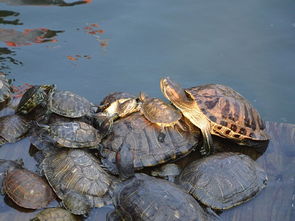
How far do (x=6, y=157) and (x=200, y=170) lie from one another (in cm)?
167

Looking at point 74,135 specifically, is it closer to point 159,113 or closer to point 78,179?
point 78,179

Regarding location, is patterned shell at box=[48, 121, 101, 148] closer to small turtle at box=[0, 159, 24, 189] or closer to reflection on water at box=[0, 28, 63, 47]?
small turtle at box=[0, 159, 24, 189]

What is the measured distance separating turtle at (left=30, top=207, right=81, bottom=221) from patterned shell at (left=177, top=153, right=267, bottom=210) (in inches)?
36.8

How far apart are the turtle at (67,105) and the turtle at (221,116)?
0.88m

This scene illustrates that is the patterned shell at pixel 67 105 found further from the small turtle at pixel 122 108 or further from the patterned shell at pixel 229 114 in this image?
the patterned shell at pixel 229 114

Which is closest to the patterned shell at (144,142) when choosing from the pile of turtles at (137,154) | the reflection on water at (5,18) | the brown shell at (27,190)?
the pile of turtles at (137,154)

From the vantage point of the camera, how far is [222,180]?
11.7 feet

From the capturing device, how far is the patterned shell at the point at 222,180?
11.5ft

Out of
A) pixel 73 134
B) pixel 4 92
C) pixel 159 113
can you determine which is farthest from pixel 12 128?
pixel 159 113

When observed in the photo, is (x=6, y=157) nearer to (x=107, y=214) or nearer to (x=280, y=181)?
(x=107, y=214)

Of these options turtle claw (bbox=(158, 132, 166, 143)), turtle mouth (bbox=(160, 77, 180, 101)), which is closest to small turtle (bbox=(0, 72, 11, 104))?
turtle mouth (bbox=(160, 77, 180, 101))

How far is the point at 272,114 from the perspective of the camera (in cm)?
617

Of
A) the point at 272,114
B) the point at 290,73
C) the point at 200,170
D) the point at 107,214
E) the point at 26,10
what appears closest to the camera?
the point at 107,214

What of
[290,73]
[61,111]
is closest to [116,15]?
[290,73]
